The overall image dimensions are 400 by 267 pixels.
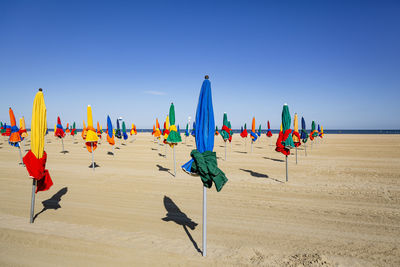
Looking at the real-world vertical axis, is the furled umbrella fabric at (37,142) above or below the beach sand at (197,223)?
above

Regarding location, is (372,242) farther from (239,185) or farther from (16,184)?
(16,184)

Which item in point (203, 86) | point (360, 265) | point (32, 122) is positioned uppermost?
point (203, 86)

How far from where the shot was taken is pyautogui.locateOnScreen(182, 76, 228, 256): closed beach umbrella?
422 cm

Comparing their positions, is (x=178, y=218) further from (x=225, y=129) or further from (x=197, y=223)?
(x=225, y=129)

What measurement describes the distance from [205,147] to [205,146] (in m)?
0.02

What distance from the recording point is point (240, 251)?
16.0ft

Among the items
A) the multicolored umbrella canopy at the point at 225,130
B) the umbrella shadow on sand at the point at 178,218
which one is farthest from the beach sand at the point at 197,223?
the multicolored umbrella canopy at the point at 225,130

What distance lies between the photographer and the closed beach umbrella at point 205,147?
422cm

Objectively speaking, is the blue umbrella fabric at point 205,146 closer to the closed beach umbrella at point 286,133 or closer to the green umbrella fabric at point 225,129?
the closed beach umbrella at point 286,133

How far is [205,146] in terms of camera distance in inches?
173

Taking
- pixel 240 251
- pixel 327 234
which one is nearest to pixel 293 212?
pixel 327 234

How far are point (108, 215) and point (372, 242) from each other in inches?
312

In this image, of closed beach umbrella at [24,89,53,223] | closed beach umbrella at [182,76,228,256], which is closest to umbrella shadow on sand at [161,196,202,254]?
closed beach umbrella at [182,76,228,256]

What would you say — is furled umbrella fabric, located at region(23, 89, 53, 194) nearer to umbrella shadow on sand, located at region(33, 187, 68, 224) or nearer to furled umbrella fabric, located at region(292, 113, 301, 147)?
umbrella shadow on sand, located at region(33, 187, 68, 224)
